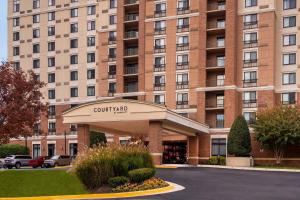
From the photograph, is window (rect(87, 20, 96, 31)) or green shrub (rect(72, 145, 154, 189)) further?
window (rect(87, 20, 96, 31))

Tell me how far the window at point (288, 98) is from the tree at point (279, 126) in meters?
6.60

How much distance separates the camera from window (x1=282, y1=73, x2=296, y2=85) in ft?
207

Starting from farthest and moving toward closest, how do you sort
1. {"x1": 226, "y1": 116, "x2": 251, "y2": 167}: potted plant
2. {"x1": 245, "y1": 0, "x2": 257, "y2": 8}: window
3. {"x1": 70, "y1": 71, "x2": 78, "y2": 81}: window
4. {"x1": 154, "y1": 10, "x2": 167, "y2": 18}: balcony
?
{"x1": 70, "y1": 71, "x2": 78, "y2": 81}: window
{"x1": 154, "y1": 10, "x2": 167, "y2": 18}: balcony
{"x1": 245, "y1": 0, "x2": 257, "y2": 8}: window
{"x1": 226, "y1": 116, "x2": 251, "y2": 167}: potted plant

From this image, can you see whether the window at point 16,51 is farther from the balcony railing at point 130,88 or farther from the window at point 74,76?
the balcony railing at point 130,88

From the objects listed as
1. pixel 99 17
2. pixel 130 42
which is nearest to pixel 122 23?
pixel 130 42

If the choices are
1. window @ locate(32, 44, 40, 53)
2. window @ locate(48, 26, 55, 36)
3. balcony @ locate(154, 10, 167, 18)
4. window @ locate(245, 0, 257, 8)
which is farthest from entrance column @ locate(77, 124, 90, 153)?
window @ locate(32, 44, 40, 53)

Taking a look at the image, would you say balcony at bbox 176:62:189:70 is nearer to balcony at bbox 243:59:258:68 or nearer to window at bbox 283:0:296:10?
balcony at bbox 243:59:258:68

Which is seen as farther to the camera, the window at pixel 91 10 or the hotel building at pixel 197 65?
the window at pixel 91 10

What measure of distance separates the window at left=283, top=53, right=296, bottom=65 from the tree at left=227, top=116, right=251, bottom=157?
1244 centimetres

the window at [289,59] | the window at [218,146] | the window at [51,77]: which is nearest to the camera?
the window at [218,146]

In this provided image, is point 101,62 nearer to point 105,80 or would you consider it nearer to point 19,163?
point 105,80

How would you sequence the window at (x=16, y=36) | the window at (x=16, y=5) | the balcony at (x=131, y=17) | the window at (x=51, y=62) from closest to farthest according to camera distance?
1. the balcony at (x=131, y=17)
2. the window at (x=51, y=62)
3. the window at (x=16, y=36)
4. the window at (x=16, y=5)

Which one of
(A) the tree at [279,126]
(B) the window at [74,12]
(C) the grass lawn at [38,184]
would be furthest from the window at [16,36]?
(C) the grass lawn at [38,184]

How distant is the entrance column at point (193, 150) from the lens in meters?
60.7
